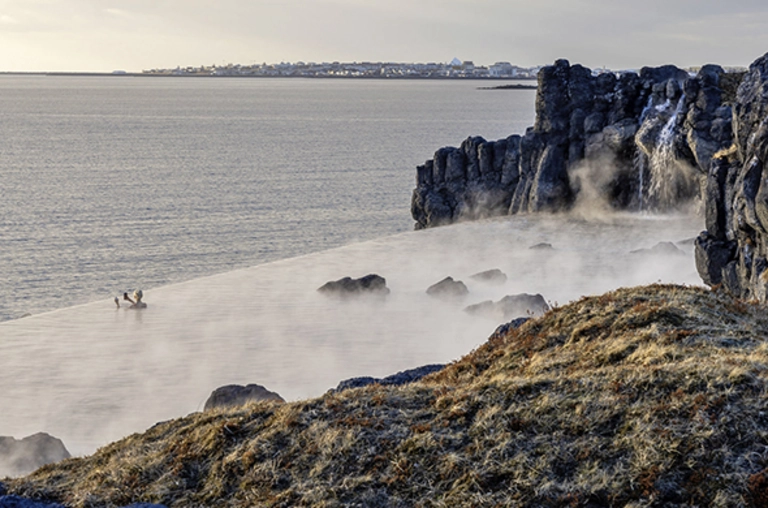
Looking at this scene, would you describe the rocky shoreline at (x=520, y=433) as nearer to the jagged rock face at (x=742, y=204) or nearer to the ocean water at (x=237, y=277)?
the ocean water at (x=237, y=277)

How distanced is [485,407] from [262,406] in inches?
172

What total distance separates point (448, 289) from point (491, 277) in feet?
12.6

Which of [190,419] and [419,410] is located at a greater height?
[419,410]

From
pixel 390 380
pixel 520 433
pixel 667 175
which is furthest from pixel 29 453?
pixel 667 175

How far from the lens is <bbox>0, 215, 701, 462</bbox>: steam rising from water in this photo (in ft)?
95.6

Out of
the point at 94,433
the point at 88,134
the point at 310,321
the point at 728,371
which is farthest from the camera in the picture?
the point at 88,134

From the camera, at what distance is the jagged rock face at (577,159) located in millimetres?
58344

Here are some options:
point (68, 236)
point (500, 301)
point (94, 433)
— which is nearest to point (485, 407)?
point (94, 433)

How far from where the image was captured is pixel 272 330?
1448 inches

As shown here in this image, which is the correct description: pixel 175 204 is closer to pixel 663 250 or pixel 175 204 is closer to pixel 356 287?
pixel 356 287

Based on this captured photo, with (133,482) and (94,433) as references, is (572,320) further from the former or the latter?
(94,433)

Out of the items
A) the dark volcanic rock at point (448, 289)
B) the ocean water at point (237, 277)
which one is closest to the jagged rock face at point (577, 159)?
the ocean water at point (237, 277)

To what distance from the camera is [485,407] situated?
1347 centimetres

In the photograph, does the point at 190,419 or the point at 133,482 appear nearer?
the point at 133,482
